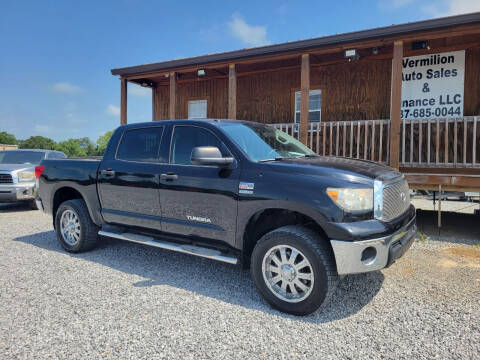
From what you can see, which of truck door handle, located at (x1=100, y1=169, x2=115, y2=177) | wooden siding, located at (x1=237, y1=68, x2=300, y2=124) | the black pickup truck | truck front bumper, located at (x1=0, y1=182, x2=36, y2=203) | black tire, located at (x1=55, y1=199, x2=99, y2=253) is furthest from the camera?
wooden siding, located at (x1=237, y1=68, x2=300, y2=124)

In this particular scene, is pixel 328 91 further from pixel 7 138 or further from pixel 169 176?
pixel 7 138

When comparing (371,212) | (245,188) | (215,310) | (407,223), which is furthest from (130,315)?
(407,223)

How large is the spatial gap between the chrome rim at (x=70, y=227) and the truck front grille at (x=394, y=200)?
13.7 feet

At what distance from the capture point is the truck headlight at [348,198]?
3.07 m

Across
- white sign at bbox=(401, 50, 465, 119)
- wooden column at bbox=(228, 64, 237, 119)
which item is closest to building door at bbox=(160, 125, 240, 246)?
wooden column at bbox=(228, 64, 237, 119)

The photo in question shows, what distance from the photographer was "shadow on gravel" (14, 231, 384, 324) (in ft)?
11.1

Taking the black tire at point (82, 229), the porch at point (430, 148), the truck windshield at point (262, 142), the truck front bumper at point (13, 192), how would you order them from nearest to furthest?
the truck windshield at point (262, 142)
the black tire at point (82, 229)
the porch at point (430, 148)
the truck front bumper at point (13, 192)

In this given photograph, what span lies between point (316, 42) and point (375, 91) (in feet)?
8.74

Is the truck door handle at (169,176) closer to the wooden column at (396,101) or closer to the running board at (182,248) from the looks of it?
the running board at (182,248)

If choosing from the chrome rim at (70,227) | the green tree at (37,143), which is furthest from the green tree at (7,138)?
the chrome rim at (70,227)

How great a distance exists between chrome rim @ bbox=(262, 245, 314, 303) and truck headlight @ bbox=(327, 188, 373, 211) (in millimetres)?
586

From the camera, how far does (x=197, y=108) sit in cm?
1256

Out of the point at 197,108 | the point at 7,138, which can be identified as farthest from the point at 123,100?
the point at 7,138

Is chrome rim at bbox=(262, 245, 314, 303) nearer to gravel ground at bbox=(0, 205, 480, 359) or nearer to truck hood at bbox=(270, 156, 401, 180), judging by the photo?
gravel ground at bbox=(0, 205, 480, 359)
